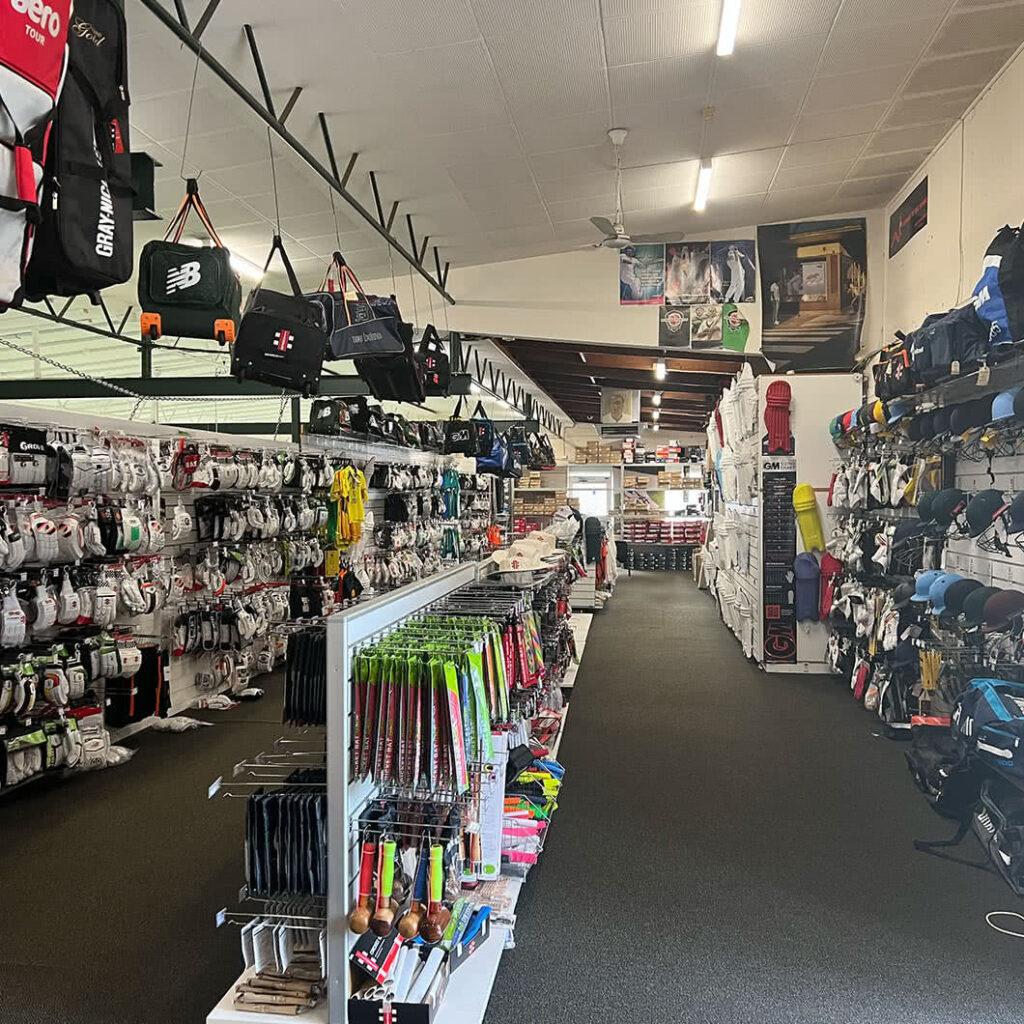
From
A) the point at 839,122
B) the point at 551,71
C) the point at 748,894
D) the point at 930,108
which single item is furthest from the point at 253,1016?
the point at 930,108

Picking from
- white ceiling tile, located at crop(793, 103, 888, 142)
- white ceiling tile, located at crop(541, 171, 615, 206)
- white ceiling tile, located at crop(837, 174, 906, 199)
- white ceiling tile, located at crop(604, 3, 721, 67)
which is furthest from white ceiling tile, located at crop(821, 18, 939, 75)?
white ceiling tile, located at crop(837, 174, 906, 199)

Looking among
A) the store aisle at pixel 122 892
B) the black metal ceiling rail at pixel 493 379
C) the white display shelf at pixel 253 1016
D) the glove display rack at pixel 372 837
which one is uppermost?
the black metal ceiling rail at pixel 493 379

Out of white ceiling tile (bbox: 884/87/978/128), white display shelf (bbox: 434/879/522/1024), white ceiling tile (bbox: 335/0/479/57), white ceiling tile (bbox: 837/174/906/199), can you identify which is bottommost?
white display shelf (bbox: 434/879/522/1024)

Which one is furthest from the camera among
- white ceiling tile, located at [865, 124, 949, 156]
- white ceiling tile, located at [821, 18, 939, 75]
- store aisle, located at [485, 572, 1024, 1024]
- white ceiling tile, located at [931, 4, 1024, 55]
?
white ceiling tile, located at [865, 124, 949, 156]

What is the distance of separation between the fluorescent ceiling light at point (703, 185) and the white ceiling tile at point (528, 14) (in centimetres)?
278

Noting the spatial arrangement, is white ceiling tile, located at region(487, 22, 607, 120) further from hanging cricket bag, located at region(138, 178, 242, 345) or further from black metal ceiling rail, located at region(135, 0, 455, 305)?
hanging cricket bag, located at region(138, 178, 242, 345)

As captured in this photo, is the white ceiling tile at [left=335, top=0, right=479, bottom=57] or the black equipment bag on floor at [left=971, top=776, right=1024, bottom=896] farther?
the white ceiling tile at [left=335, top=0, right=479, bottom=57]

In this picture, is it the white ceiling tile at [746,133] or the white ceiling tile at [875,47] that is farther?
the white ceiling tile at [746,133]

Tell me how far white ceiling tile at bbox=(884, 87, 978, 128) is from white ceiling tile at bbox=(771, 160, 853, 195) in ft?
2.86

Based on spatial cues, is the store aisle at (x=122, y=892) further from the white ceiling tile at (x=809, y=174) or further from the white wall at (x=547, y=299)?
the white ceiling tile at (x=809, y=174)

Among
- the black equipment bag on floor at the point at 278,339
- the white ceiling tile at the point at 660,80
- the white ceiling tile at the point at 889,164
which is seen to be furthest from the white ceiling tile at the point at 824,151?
the black equipment bag on floor at the point at 278,339

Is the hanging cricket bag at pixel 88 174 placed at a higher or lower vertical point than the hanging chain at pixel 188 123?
lower

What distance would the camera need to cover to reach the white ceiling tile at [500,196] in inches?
280

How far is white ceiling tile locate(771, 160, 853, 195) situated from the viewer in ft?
24.7
